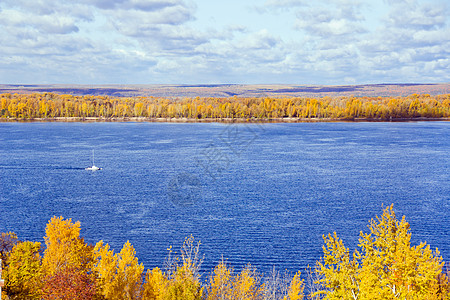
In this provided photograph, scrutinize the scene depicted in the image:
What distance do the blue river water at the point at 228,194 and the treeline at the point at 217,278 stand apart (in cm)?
509

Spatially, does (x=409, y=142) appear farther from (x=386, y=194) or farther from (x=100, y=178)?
(x=100, y=178)

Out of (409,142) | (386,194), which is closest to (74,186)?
(386,194)

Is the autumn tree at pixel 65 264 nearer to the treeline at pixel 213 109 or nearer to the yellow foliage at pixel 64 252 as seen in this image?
the yellow foliage at pixel 64 252

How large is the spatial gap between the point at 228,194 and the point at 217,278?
17.6 meters

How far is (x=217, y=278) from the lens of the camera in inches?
602

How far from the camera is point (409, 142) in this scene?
6444 cm

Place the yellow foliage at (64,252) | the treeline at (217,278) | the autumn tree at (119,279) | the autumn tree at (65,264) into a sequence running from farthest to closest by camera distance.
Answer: the yellow foliage at (64,252), the autumn tree at (119,279), the autumn tree at (65,264), the treeline at (217,278)

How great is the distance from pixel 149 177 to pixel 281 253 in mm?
18839

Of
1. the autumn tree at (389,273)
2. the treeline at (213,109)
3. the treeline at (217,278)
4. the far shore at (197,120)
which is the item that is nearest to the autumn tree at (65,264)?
the treeline at (217,278)

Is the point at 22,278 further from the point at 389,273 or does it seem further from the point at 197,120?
the point at 197,120

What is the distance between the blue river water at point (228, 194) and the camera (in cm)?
2320

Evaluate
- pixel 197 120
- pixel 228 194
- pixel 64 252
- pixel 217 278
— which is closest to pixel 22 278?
pixel 64 252

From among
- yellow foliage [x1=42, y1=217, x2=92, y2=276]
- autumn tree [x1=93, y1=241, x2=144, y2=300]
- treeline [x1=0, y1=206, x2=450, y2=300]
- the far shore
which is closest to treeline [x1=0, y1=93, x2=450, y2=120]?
the far shore

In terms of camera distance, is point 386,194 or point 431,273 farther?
point 386,194
